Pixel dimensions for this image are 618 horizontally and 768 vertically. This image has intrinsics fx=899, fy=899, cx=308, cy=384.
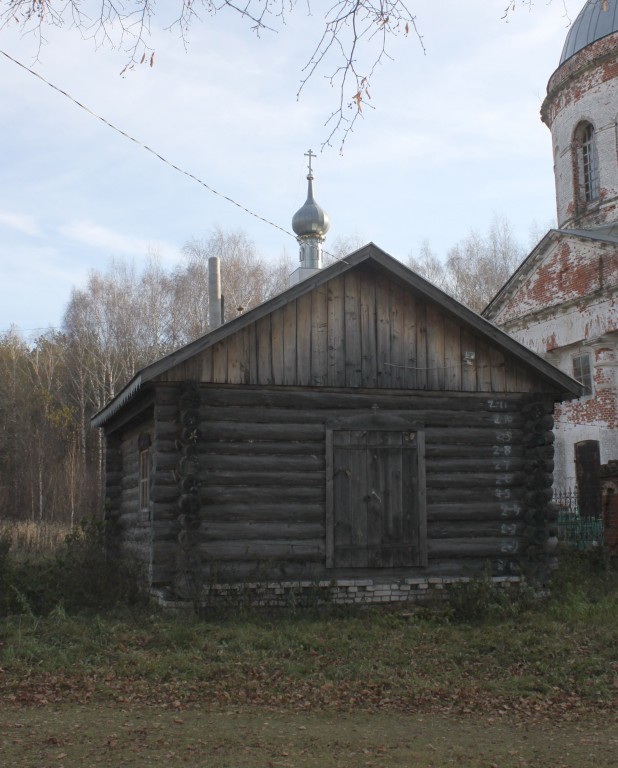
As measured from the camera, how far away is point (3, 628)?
429 inches

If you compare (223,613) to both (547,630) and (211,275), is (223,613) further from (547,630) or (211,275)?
(211,275)

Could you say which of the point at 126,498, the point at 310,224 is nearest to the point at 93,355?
the point at 310,224

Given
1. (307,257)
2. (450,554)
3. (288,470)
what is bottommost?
(450,554)

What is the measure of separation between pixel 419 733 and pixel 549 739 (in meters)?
1.07

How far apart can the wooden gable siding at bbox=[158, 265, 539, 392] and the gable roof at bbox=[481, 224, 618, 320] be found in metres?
12.4

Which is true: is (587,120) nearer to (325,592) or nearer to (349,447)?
(349,447)

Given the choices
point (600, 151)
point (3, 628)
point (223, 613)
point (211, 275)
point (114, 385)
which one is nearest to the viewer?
point (3, 628)

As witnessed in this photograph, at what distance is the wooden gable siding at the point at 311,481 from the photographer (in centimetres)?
1233

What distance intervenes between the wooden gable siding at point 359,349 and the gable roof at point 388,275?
0.66 feet

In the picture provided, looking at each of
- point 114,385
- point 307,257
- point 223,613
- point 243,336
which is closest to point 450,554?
point 223,613

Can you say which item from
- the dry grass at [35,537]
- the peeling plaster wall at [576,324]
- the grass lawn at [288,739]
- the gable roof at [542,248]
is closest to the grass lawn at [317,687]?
the grass lawn at [288,739]

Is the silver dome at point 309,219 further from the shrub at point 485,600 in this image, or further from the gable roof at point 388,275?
the shrub at point 485,600

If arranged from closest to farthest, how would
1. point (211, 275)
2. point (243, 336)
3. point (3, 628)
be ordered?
1. point (3, 628)
2. point (243, 336)
3. point (211, 275)

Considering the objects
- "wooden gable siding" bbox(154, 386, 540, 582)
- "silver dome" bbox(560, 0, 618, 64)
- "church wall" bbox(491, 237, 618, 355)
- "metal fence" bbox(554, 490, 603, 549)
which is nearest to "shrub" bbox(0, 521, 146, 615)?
"wooden gable siding" bbox(154, 386, 540, 582)
